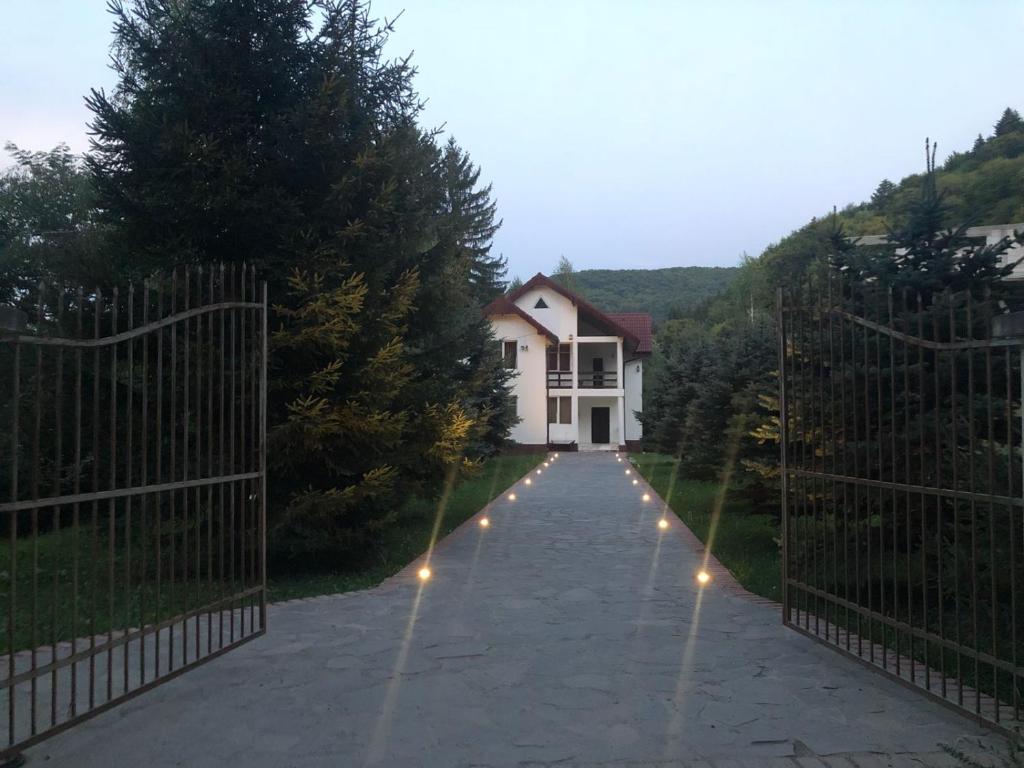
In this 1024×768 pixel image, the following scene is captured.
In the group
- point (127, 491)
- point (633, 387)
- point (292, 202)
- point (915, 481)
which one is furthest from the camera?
A: point (633, 387)

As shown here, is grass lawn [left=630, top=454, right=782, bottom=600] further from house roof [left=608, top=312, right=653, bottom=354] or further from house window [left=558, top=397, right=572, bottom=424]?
house roof [left=608, top=312, right=653, bottom=354]

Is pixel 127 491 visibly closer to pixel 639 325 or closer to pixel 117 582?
pixel 117 582

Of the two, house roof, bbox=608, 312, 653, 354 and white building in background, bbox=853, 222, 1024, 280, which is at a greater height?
house roof, bbox=608, 312, 653, 354

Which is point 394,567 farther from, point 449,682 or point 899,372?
point 899,372

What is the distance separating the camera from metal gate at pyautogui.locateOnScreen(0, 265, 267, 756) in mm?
4379

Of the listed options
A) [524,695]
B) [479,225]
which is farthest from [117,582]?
[479,225]

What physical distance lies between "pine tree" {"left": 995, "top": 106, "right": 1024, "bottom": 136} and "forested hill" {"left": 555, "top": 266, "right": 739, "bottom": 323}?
125 ft

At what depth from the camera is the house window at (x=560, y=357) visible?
43031mm

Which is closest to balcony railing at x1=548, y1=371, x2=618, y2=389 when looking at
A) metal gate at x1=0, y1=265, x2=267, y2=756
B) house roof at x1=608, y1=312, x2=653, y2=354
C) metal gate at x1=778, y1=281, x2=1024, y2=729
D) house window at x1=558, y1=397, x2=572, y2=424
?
house window at x1=558, y1=397, x2=572, y2=424

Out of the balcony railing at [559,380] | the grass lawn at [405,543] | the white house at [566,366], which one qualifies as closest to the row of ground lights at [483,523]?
the grass lawn at [405,543]

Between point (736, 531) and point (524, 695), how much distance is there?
8589mm

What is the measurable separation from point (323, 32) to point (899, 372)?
23.3 feet

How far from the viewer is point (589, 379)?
4406cm

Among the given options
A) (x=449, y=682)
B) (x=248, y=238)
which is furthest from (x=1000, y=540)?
(x=248, y=238)
